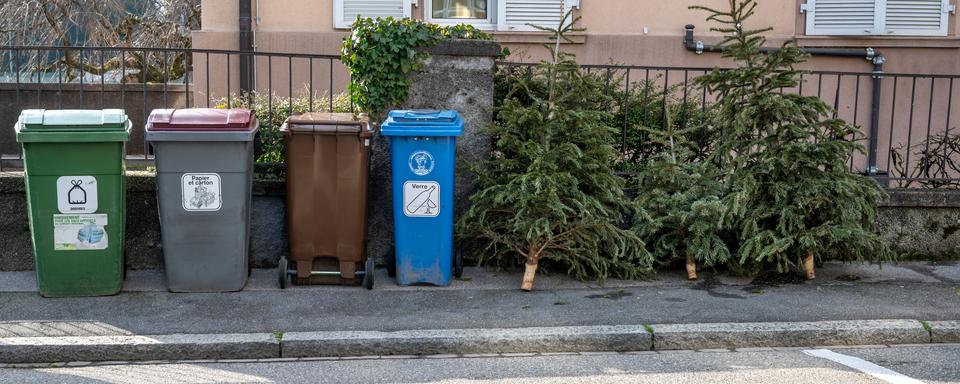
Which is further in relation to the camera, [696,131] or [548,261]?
[696,131]

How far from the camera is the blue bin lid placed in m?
6.57

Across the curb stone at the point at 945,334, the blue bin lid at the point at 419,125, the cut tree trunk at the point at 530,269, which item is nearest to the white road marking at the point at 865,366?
the curb stone at the point at 945,334

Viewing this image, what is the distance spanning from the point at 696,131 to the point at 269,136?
10.1 ft

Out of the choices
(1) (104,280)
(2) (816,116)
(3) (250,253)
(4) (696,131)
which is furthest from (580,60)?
Answer: (1) (104,280)

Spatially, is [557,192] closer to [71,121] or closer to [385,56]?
[385,56]

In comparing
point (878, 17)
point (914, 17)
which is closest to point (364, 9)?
point (878, 17)

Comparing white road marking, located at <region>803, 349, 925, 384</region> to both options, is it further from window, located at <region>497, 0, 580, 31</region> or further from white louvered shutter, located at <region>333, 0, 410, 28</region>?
white louvered shutter, located at <region>333, 0, 410, 28</region>

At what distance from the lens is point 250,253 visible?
7238mm

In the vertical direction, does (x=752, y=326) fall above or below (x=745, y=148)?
below

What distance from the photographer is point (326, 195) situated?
6.66m

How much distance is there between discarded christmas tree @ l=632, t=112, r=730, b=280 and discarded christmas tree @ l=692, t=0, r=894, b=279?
0.49 ft

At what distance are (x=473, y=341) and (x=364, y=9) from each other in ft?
18.5

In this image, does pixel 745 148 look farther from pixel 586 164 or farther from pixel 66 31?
pixel 66 31

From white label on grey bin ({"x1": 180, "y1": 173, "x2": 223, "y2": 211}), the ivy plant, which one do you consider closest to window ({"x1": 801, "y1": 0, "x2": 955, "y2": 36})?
the ivy plant
